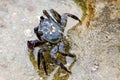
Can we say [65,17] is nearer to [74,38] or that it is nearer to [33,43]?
[74,38]

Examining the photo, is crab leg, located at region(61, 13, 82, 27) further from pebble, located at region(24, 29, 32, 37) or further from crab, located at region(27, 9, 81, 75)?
pebble, located at region(24, 29, 32, 37)

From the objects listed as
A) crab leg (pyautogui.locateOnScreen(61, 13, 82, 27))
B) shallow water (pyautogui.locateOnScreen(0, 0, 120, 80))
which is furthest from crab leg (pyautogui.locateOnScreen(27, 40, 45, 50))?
crab leg (pyautogui.locateOnScreen(61, 13, 82, 27))

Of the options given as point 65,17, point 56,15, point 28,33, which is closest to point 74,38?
point 65,17

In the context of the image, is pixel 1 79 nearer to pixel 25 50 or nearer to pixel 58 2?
pixel 25 50

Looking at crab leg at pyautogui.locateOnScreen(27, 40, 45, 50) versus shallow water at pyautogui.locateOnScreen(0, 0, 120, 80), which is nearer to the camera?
shallow water at pyautogui.locateOnScreen(0, 0, 120, 80)

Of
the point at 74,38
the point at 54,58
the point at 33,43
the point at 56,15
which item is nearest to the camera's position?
the point at 54,58

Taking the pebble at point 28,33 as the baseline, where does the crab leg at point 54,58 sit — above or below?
below

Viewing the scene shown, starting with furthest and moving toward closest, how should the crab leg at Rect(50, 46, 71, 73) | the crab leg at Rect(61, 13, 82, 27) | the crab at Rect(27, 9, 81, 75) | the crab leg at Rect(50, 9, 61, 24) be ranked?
the crab leg at Rect(50, 9, 61, 24)
the crab leg at Rect(61, 13, 82, 27)
the crab at Rect(27, 9, 81, 75)
the crab leg at Rect(50, 46, 71, 73)

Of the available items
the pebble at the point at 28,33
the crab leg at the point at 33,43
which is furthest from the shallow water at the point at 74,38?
the crab leg at the point at 33,43

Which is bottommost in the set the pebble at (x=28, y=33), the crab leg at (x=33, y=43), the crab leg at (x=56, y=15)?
the crab leg at (x=33, y=43)

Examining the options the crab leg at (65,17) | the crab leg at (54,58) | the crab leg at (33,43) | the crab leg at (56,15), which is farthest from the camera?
the crab leg at (56,15)

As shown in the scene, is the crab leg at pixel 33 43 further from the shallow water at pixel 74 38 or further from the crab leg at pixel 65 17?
the crab leg at pixel 65 17
